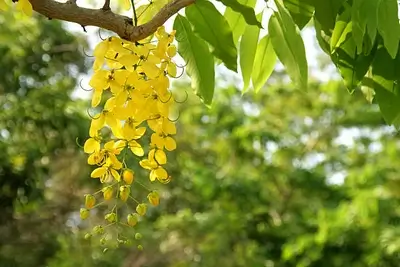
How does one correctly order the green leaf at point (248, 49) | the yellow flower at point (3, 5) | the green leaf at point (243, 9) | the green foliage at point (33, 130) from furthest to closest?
the green foliage at point (33, 130) < the green leaf at point (248, 49) < the green leaf at point (243, 9) < the yellow flower at point (3, 5)

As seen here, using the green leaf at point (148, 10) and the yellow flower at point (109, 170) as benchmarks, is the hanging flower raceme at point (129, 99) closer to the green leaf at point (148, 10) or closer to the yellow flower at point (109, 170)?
the yellow flower at point (109, 170)

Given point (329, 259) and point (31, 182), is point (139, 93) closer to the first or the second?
point (31, 182)

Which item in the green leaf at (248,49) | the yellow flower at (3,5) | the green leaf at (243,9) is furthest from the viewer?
the green leaf at (248,49)

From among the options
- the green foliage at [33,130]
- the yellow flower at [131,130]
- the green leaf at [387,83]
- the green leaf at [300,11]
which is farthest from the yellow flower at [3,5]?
the green foliage at [33,130]

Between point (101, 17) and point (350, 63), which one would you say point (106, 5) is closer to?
point (101, 17)

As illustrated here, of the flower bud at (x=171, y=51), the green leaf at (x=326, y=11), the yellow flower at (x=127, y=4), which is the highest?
the green leaf at (x=326, y=11)

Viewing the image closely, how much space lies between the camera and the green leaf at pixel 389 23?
0.68 m

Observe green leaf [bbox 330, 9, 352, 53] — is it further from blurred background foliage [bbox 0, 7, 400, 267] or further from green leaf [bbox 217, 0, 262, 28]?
blurred background foliage [bbox 0, 7, 400, 267]

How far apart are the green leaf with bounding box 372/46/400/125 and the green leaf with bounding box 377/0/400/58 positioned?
0.26 ft

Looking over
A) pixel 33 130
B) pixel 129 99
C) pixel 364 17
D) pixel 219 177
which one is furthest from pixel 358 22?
pixel 219 177

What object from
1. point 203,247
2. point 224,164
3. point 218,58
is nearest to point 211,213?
point 203,247

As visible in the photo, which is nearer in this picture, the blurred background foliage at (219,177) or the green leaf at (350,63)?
the green leaf at (350,63)

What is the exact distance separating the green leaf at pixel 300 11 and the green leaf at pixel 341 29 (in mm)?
35

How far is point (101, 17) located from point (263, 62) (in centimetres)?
26
